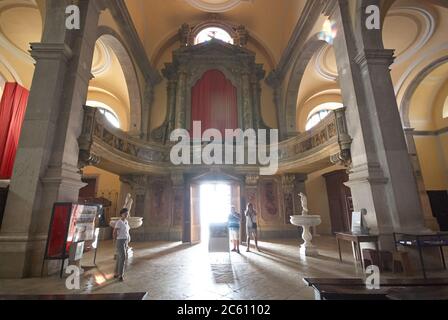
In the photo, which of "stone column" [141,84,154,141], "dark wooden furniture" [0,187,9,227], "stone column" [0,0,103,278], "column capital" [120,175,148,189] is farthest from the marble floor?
"stone column" [141,84,154,141]

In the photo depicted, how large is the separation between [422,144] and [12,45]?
19.0 m

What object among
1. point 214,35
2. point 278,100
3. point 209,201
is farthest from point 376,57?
point 214,35

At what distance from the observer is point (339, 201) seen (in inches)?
464

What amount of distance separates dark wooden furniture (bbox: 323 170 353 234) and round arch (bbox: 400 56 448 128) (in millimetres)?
3613

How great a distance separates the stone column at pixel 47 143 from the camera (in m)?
4.16

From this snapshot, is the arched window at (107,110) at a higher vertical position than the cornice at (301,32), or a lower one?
lower

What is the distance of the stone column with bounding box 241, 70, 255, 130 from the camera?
11445 mm

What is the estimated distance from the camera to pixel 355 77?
18.2 feet

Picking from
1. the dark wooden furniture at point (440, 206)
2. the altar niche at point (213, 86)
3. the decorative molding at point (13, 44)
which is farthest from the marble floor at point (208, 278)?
the decorative molding at point (13, 44)

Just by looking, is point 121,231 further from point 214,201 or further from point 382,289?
point 214,201

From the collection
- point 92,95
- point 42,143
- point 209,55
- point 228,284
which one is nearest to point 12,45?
point 92,95

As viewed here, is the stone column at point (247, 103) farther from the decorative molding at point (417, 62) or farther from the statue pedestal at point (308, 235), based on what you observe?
the decorative molding at point (417, 62)

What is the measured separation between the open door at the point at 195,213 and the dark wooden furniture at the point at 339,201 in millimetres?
7457

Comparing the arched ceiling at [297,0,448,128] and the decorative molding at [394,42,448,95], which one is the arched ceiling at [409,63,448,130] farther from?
the arched ceiling at [297,0,448,128]
